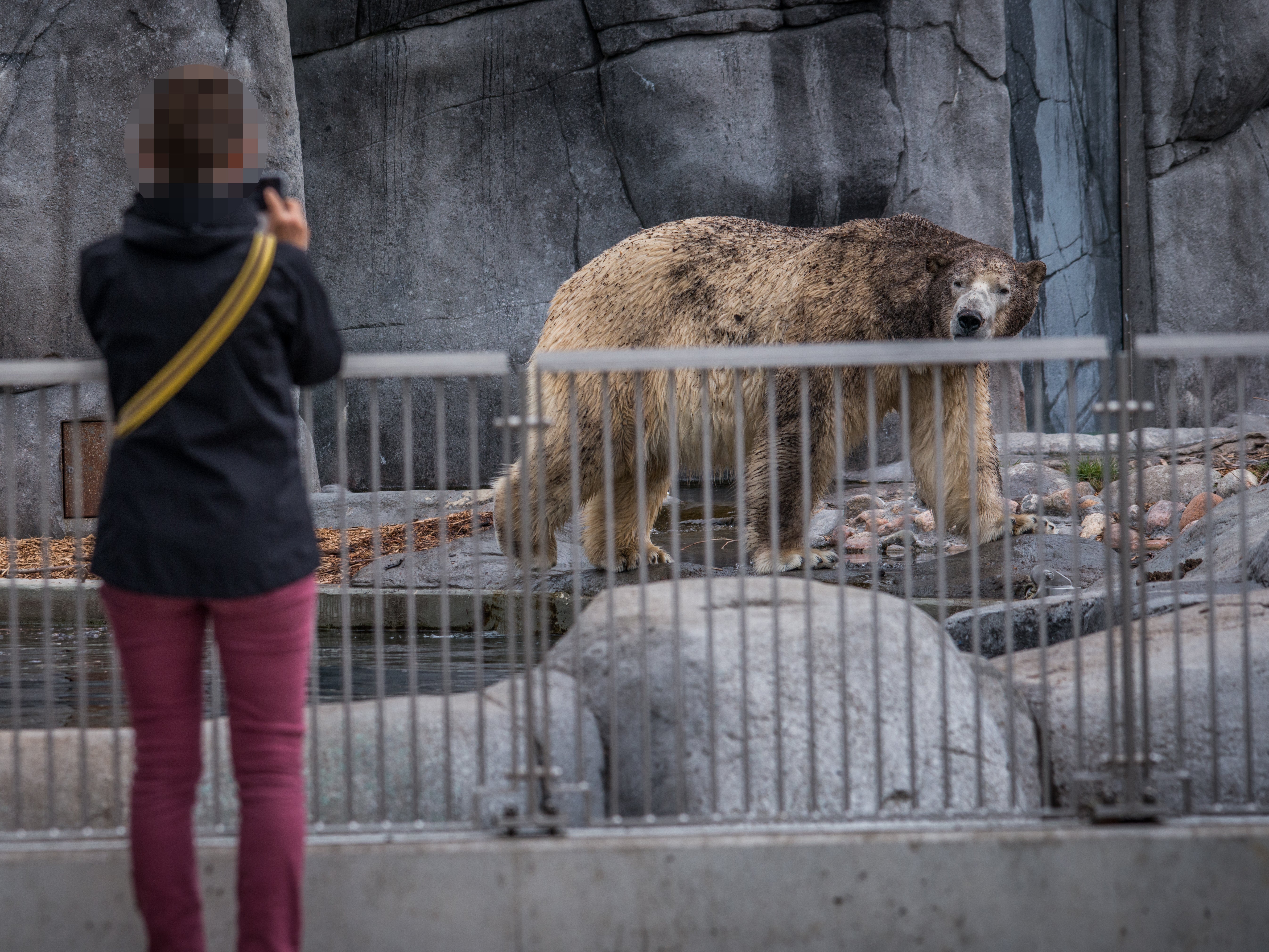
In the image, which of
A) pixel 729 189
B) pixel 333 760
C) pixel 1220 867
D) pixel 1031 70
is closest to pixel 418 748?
pixel 333 760

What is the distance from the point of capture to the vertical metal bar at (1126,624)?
245 cm

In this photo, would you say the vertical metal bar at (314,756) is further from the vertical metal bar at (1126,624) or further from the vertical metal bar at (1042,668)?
the vertical metal bar at (1126,624)

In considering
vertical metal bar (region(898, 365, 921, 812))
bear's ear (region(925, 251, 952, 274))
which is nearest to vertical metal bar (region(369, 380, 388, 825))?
vertical metal bar (region(898, 365, 921, 812))

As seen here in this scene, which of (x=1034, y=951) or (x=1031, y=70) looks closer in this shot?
(x=1034, y=951)

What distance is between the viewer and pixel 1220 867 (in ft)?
7.81

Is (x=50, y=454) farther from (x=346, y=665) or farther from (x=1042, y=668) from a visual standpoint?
(x=1042, y=668)

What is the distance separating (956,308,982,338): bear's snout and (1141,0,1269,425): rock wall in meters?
7.67

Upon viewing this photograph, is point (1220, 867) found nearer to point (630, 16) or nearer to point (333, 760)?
point (333, 760)

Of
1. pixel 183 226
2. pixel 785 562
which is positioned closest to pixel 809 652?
pixel 183 226

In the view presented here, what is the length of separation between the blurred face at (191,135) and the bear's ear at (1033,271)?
14.9 ft

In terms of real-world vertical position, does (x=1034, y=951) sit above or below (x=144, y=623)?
below

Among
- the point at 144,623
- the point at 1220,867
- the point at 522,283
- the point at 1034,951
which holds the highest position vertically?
the point at 522,283

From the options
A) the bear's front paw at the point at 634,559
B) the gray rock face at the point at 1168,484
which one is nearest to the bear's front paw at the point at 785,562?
the bear's front paw at the point at 634,559

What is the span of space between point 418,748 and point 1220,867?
61.5 inches
